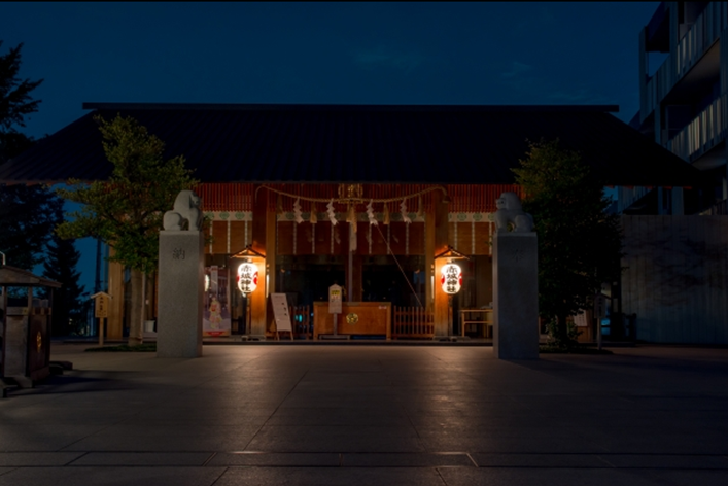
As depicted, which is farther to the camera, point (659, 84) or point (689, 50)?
point (659, 84)

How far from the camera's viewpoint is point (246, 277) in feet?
84.3

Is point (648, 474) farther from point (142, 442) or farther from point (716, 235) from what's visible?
point (716, 235)

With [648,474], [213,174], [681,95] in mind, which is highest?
[681,95]

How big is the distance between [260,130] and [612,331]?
15238 mm

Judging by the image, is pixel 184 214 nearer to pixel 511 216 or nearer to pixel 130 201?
pixel 130 201

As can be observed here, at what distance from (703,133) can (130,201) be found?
20766mm

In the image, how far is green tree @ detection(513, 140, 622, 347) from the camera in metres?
20.1

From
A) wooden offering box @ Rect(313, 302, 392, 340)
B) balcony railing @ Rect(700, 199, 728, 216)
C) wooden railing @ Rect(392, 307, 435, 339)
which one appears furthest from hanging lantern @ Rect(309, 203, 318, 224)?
balcony railing @ Rect(700, 199, 728, 216)

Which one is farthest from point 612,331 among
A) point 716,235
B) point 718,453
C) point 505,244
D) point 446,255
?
point 718,453

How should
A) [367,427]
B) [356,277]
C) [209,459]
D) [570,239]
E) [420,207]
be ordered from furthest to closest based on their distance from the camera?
[356,277] → [420,207] → [570,239] → [367,427] → [209,459]

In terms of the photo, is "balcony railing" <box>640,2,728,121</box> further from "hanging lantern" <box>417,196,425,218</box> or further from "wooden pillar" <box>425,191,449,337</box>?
"hanging lantern" <box>417,196,425,218</box>

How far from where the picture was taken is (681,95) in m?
33.2

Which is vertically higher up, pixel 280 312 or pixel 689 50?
pixel 689 50

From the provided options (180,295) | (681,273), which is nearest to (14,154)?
(180,295)
